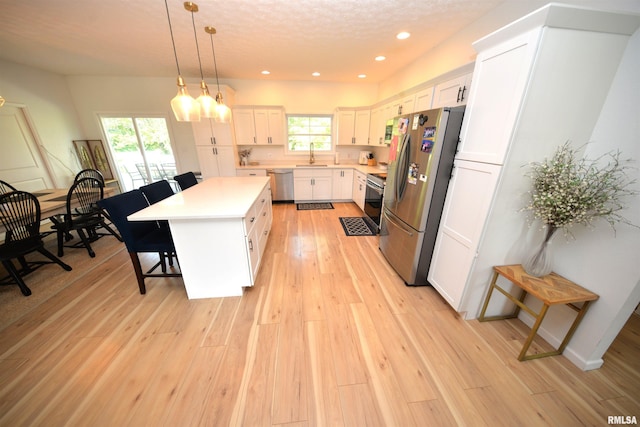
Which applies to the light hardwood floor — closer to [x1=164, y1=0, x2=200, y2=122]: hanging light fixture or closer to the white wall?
[x1=164, y1=0, x2=200, y2=122]: hanging light fixture

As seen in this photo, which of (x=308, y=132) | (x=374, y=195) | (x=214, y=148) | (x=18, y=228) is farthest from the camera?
(x=308, y=132)

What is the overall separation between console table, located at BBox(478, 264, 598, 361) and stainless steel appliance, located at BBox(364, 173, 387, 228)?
186 centimetres

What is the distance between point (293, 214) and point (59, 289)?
3.14 meters

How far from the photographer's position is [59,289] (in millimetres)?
2127

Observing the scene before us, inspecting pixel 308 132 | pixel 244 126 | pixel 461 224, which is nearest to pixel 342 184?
pixel 308 132

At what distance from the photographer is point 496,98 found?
1376 mm

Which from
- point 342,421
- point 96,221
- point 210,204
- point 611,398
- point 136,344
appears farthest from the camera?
point 96,221

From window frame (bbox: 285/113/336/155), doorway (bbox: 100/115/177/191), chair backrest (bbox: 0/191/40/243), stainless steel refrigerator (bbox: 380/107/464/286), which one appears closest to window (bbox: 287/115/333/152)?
window frame (bbox: 285/113/336/155)

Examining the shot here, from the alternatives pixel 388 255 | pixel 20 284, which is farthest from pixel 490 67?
pixel 20 284

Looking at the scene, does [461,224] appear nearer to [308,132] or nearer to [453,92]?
[453,92]

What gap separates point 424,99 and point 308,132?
2.91 meters

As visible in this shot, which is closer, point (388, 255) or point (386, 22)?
point (386, 22)

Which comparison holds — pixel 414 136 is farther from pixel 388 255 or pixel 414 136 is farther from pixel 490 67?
pixel 388 255

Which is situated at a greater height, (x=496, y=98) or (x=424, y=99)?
(x=424, y=99)
